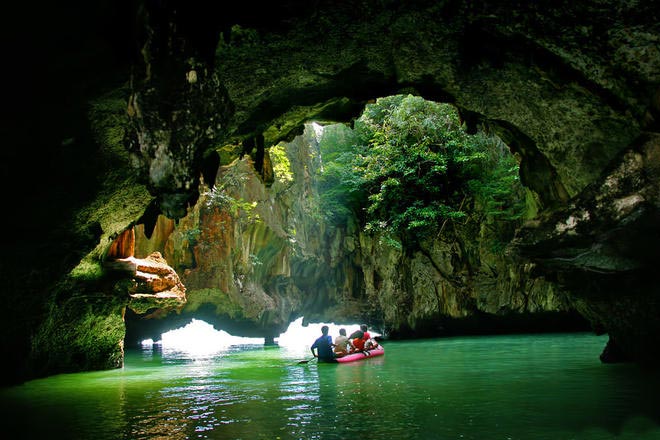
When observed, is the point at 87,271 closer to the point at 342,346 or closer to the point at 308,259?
the point at 342,346

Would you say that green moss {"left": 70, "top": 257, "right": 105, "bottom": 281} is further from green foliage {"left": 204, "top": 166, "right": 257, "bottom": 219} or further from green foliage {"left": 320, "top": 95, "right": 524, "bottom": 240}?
green foliage {"left": 320, "top": 95, "right": 524, "bottom": 240}

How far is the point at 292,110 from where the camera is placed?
29.8 feet

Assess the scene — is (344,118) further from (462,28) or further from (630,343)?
(630,343)

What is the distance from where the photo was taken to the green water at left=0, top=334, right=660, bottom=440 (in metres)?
4.83

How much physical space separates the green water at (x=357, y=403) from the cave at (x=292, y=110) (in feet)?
5.27

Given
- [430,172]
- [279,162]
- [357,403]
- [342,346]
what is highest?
[279,162]

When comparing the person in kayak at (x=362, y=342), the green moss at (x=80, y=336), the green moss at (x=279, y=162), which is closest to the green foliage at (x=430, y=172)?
the green moss at (x=279, y=162)

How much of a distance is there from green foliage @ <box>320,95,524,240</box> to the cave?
9360mm

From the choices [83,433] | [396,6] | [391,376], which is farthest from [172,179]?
[391,376]

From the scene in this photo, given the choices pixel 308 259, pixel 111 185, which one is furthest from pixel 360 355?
pixel 308 259

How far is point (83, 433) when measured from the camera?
5.10 meters

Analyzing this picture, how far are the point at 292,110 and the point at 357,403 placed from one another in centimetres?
533

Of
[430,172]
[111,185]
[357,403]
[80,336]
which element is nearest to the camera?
[357,403]

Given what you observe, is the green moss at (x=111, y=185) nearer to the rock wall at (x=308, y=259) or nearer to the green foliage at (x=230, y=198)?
the rock wall at (x=308, y=259)
